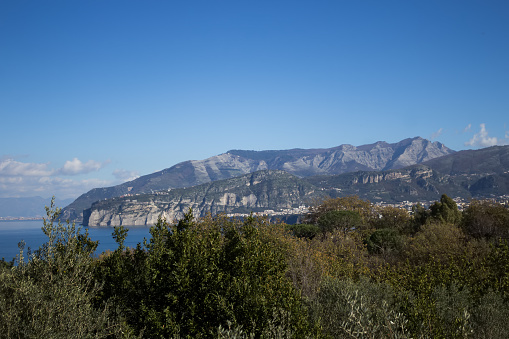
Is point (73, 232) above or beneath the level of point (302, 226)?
above

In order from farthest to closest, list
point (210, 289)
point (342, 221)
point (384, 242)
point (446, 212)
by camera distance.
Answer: point (446, 212), point (342, 221), point (384, 242), point (210, 289)

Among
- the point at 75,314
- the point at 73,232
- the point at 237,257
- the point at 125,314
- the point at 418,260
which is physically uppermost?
the point at 73,232

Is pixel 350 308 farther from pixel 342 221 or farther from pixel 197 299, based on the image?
pixel 342 221

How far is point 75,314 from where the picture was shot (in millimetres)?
9594

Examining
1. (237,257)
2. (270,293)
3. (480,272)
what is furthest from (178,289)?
(480,272)

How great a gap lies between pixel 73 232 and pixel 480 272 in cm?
1927

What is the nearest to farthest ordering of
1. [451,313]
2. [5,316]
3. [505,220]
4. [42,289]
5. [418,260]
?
1. [5,316]
2. [42,289]
3. [451,313]
4. [418,260]
5. [505,220]

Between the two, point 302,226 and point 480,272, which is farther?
point 302,226

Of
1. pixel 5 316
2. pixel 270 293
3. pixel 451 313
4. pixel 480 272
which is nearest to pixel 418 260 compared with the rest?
pixel 480 272

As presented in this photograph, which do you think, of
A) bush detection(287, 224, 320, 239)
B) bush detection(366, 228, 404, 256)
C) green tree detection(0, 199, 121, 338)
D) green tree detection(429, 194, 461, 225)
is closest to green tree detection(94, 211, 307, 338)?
green tree detection(0, 199, 121, 338)

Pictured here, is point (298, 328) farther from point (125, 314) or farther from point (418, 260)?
point (418, 260)

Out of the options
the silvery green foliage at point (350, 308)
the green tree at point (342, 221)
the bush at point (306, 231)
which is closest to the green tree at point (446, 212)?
the green tree at point (342, 221)

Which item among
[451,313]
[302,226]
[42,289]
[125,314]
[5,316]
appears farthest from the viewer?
[302,226]

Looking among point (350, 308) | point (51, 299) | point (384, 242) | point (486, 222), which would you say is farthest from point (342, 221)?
point (51, 299)
